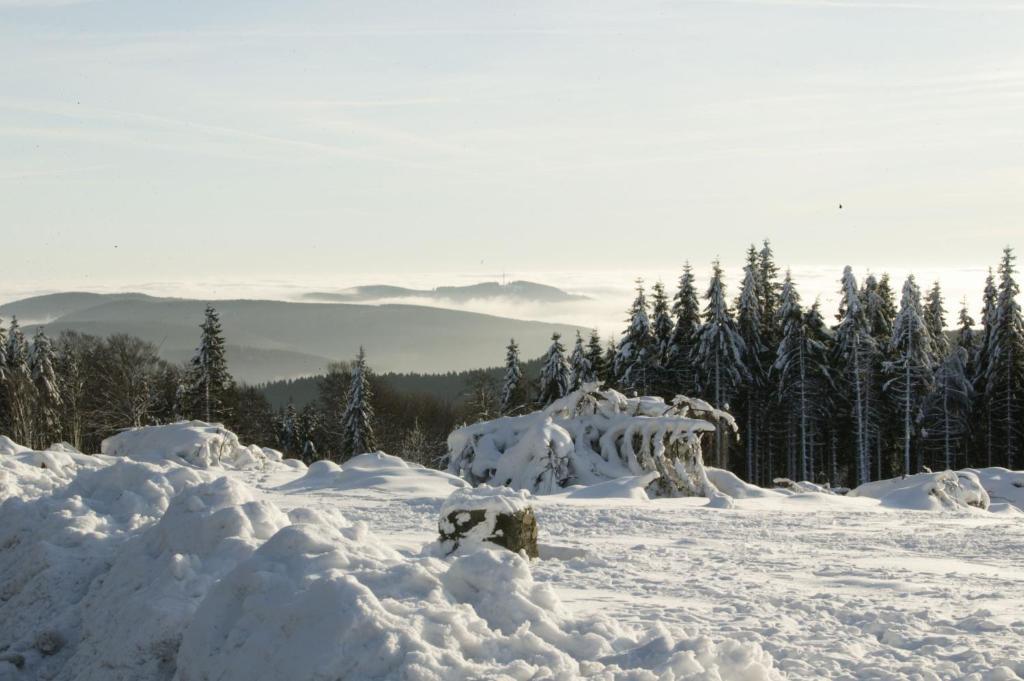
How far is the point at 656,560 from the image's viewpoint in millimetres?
11656

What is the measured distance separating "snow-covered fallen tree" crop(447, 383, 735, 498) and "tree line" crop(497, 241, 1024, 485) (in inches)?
697

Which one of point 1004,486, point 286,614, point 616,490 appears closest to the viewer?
point 286,614

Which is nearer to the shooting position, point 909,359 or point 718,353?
point 909,359

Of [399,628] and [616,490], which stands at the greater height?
[399,628]

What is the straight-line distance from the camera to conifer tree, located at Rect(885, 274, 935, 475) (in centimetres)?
4453

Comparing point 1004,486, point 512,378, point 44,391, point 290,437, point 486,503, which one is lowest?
point 290,437

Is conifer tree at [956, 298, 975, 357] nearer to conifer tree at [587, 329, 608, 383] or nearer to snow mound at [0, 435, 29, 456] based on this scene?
conifer tree at [587, 329, 608, 383]

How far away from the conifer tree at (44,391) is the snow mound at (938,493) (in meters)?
45.7

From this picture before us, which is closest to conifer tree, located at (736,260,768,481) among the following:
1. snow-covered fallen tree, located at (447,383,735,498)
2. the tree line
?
the tree line

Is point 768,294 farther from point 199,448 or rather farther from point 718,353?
point 199,448

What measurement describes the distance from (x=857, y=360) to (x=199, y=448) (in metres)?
28.0

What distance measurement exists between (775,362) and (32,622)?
1573 inches

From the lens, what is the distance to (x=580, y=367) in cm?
5228

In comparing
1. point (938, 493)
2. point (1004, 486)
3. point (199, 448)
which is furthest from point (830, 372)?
point (199, 448)
